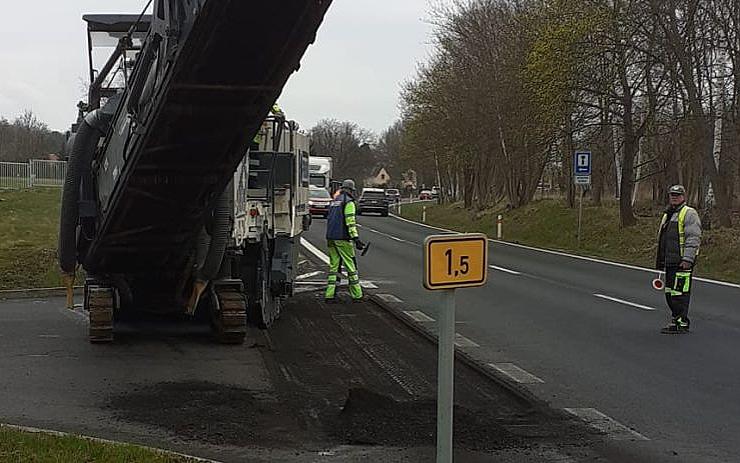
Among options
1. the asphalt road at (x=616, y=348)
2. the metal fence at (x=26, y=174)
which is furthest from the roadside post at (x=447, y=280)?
the metal fence at (x=26, y=174)

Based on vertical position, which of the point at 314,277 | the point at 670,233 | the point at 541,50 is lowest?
the point at 314,277

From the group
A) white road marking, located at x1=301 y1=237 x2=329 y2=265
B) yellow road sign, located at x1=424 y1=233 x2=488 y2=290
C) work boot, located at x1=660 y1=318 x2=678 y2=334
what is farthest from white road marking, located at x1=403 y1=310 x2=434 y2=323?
white road marking, located at x1=301 y1=237 x2=329 y2=265

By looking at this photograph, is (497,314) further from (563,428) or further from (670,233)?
(563,428)

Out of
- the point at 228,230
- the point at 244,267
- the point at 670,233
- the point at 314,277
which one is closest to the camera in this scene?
the point at 228,230

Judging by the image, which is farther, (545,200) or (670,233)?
(545,200)

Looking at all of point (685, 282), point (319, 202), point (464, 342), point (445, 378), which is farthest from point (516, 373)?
point (319, 202)

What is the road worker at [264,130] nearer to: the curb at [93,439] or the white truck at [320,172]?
the curb at [93,439]

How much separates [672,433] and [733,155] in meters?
23.7

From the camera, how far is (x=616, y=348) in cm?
1103

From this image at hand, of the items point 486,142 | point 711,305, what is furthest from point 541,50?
point 711,305

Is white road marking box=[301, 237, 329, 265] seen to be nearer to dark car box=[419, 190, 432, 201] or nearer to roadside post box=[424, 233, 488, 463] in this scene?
roadside post box=[424, 233, 488, 463]

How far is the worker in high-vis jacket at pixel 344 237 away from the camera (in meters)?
14.9

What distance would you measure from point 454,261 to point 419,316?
851 centimetres

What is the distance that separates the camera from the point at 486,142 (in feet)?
148
